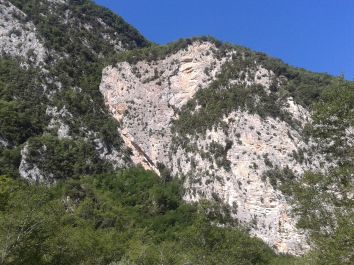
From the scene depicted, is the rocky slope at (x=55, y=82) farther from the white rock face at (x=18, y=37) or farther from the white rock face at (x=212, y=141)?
the white rock face at (x=212, y=141)

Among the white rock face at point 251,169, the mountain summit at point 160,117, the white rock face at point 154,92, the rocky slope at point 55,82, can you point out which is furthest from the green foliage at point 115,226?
the white rock face at point 154,92

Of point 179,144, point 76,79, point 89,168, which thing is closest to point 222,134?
point 179,144

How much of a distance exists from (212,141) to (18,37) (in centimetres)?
5410

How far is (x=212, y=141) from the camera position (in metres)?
84.7

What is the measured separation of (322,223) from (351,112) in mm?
5602

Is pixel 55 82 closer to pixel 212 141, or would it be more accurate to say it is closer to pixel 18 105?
pixel 18 105

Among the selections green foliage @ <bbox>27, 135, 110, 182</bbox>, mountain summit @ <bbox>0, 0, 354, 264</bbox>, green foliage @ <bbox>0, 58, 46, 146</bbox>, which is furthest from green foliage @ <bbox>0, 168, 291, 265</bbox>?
green foliage @ <bbox>0, 58, 46, 146</bbox>

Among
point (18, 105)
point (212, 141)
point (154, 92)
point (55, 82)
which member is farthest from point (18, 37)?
point (212, 141)

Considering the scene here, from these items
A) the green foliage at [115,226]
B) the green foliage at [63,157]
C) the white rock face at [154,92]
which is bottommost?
the green foliage at [115,226]

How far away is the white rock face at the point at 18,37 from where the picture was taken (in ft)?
334

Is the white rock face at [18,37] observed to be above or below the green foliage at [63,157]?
above

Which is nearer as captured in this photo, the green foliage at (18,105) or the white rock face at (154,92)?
the green foliage at (18,105)

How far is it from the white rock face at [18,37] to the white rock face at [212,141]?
55.1ft

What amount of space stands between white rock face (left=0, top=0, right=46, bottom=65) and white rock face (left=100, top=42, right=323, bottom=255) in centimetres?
1680
